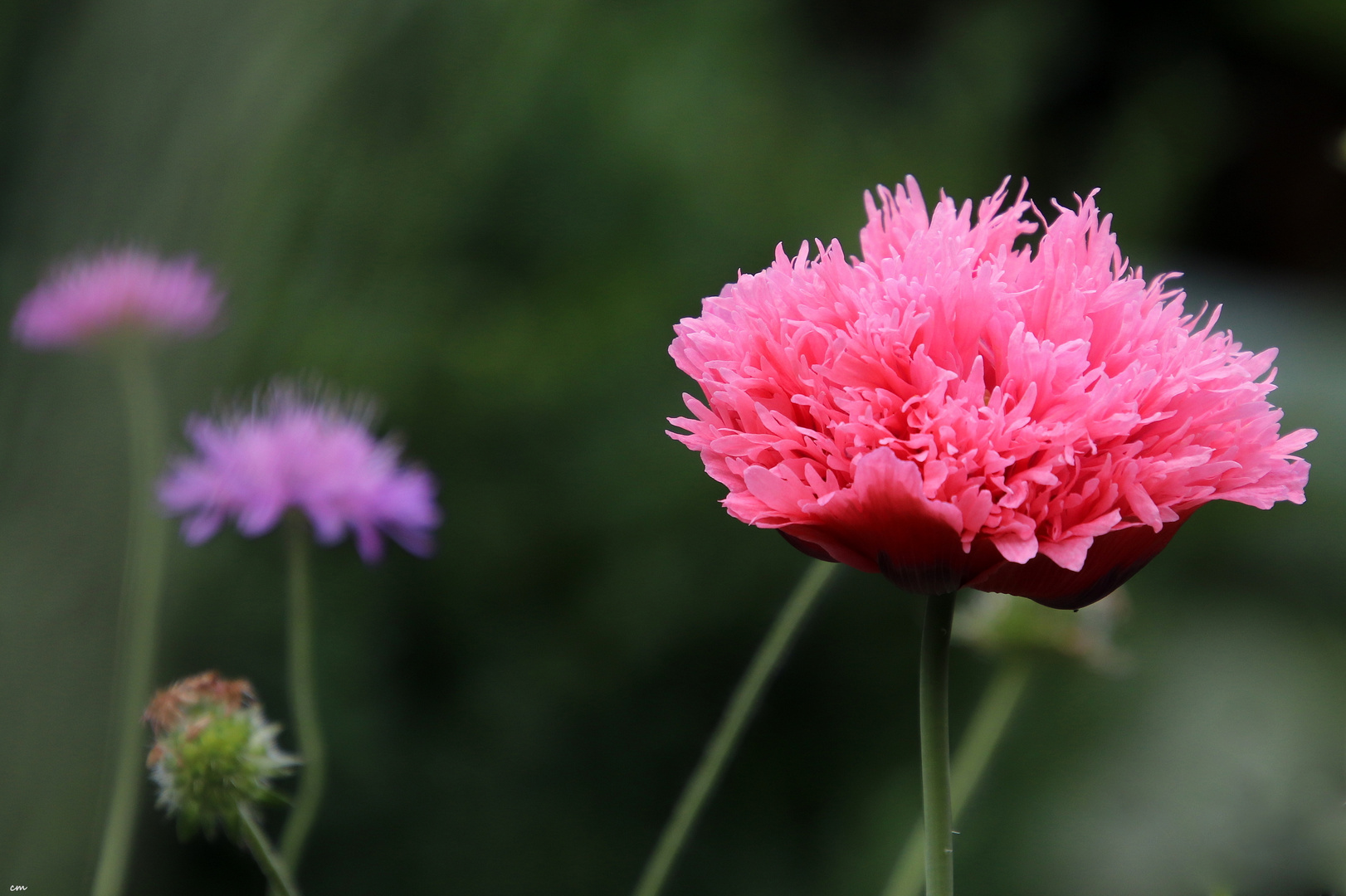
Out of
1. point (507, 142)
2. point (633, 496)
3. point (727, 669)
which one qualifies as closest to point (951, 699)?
point (727, 669)

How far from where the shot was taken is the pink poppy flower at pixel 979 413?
0.16 metres

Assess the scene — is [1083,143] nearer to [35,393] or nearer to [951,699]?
[951,699]

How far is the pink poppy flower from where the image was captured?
161 mm

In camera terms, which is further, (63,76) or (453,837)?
(453,837)

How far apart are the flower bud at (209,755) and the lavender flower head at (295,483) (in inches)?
2.2

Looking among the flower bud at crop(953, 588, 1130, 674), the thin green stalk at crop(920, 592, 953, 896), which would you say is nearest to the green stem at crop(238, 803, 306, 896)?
the thin green stalk at crop(920, 592, 953, 896)

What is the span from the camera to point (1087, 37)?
1184mm

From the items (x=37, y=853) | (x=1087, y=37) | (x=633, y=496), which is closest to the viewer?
(x=37, y=853)

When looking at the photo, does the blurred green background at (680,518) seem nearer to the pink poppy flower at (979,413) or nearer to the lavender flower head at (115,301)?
the lavender flower head at (115,301)

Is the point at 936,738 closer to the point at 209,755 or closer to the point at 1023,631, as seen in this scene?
the point at 209,755

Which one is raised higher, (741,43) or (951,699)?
(741,43)

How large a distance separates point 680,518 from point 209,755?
0.68 metres

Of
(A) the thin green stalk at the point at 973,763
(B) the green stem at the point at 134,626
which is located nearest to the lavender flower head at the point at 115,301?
(B) the green stem at the point at 134,626

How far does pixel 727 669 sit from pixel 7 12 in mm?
673
